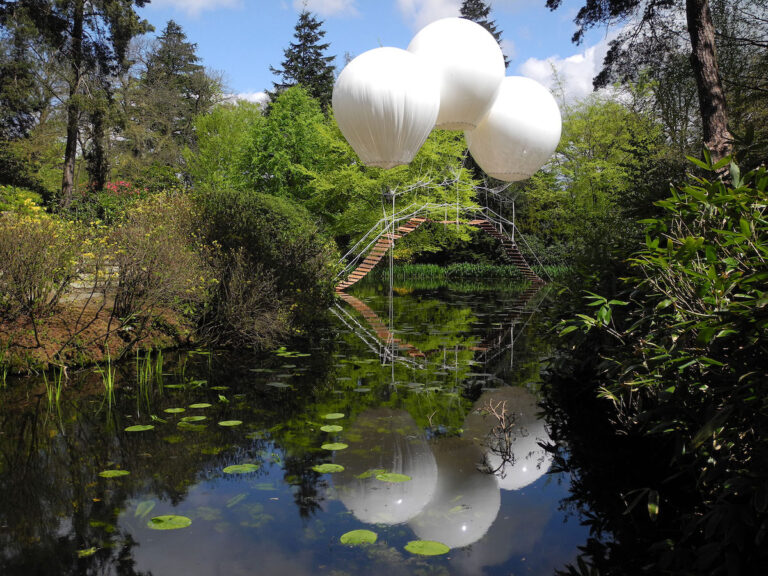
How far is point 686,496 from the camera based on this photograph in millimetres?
3350

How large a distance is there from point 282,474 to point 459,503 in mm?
1190

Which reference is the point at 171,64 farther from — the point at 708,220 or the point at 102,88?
the point at 708,220

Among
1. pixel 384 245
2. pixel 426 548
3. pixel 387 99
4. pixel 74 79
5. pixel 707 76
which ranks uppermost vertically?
pixel 74 79

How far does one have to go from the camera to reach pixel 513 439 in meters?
4.43

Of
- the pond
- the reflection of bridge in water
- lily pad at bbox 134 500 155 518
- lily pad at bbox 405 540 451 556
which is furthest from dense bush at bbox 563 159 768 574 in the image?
the reflection of bridge in water

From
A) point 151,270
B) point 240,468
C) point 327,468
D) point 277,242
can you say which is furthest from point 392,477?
point 277,242

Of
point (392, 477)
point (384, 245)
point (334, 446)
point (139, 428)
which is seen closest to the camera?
point (392, 477)

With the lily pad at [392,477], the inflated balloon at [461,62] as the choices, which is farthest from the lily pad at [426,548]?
the inflated balloon at [461,62]

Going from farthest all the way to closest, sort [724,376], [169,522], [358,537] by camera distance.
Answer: [169,522]
[358,537]
[724,376]

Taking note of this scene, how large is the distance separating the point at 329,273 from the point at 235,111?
28969 millimetres

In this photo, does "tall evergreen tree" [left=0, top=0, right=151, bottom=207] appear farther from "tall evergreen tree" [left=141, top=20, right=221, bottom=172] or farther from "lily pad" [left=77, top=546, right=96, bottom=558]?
"lily pad" [left=77, top=546, right=96, bottom=558]

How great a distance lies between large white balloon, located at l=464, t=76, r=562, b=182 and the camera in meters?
5.27

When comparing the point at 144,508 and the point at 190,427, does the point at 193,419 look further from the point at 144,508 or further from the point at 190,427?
the point at 144,508

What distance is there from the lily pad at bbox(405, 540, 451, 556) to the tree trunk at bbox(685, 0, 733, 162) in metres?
6.64
